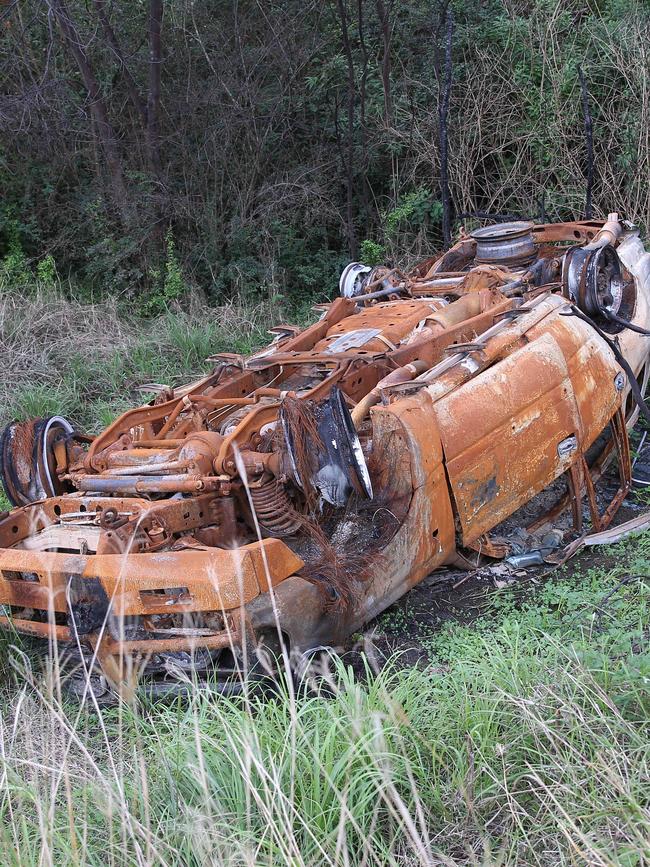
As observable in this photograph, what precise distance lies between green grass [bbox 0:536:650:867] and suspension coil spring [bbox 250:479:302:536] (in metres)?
1.11

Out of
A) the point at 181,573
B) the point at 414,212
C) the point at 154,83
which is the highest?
the point at 154,83

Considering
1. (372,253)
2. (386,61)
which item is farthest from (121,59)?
(372,253)

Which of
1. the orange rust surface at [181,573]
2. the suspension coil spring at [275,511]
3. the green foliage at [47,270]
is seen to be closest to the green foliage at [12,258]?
the green foliage at [47,270]

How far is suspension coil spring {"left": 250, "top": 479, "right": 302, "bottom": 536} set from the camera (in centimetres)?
411

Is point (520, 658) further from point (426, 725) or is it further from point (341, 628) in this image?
point (341, 628)

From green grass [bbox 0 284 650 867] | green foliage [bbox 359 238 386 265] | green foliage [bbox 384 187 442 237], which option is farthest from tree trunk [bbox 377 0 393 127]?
green grass [bbox 0 284 650 867]

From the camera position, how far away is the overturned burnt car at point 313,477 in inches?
142

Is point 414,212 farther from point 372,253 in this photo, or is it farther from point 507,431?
point 507,431

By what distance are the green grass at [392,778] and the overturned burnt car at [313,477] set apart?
1.48ft

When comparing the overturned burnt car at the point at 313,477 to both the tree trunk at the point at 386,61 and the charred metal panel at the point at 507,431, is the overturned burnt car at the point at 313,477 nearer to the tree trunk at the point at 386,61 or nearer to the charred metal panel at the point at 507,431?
the charred metal panel at the point at 507,431

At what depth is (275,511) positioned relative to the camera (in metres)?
4.11

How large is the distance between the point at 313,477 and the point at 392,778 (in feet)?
5.73

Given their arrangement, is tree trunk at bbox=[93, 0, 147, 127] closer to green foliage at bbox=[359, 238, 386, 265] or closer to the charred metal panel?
green foliage at bbox=[359, 238, 386, 265]

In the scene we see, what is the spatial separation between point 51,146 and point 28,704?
33.2ft
